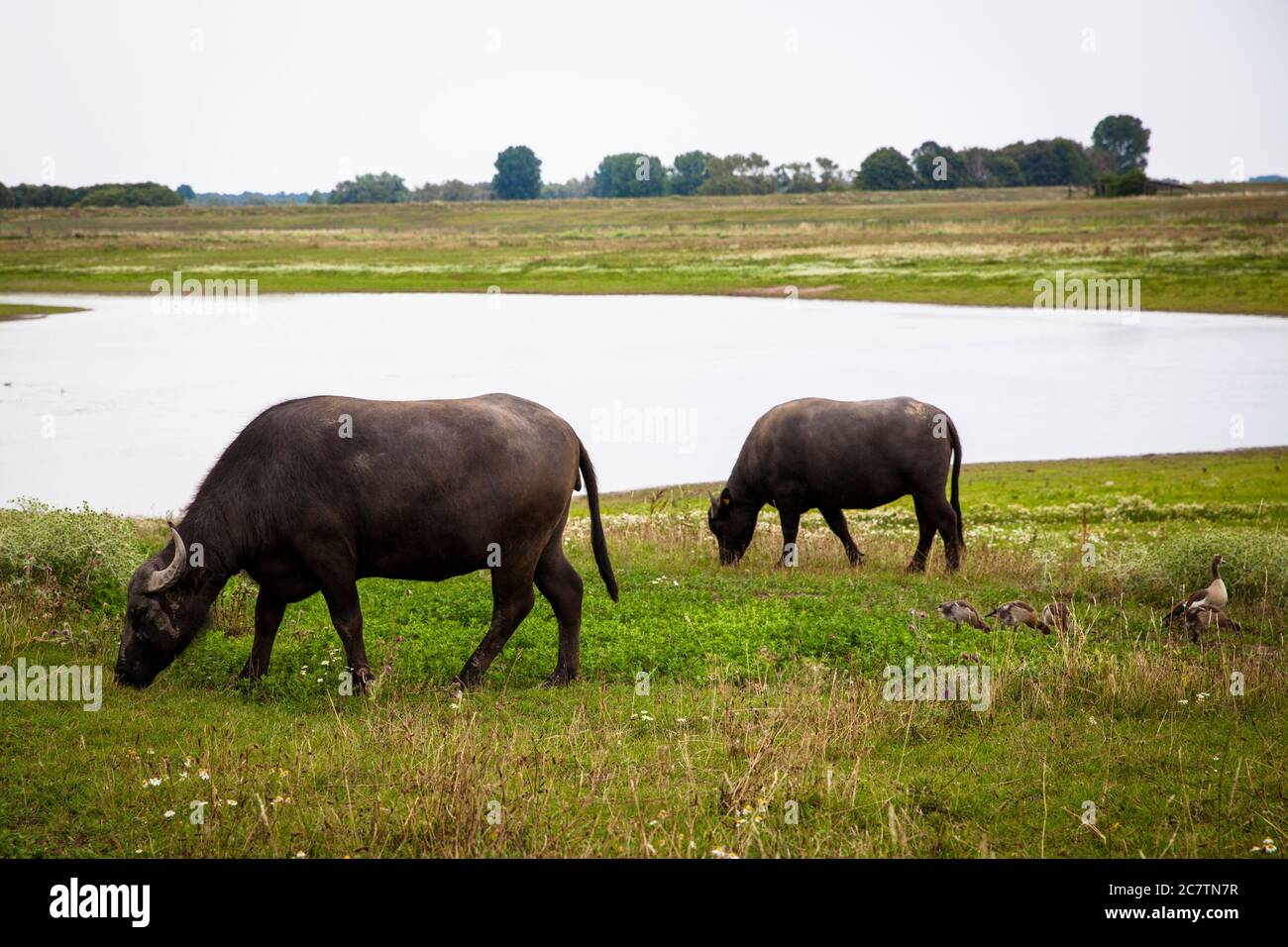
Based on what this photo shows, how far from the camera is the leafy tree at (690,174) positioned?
Result: 188250 millimetres

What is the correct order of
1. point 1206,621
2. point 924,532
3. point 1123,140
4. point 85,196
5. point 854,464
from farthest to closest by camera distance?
point 1123,140 → point 85,196 → point 924,532 → point 854,464 → point 1206,621

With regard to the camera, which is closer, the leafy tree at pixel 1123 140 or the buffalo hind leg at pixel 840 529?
the buffalo hind leg at pixel 840 529

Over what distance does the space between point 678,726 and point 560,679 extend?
5.58ft

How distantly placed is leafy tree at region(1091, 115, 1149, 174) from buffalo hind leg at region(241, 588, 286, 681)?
640 feet

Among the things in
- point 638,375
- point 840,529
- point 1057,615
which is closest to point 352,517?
point 1057,615

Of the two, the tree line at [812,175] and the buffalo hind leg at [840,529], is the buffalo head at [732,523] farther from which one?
the tree line at [812,175]

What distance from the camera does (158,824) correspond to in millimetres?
6715

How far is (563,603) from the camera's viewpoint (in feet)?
33.5

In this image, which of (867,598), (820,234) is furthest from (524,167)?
(867,598)

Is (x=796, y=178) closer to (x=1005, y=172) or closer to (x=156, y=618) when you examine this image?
(x=1005, y=172)

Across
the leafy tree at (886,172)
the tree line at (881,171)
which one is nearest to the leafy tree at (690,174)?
the tree line at (881,171)

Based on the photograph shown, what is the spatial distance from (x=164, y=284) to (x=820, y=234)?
47.3 metres

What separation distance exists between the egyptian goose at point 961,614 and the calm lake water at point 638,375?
11.7 m
